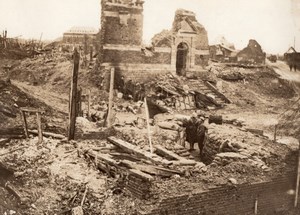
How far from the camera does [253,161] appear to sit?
10.1m

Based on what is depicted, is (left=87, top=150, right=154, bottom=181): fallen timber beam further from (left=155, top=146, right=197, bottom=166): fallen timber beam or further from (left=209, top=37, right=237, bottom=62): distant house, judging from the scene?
(left=209, top=37, right=237, bottom=62): distant house

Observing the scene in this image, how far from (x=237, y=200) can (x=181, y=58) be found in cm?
1484

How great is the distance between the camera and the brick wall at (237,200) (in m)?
7.90

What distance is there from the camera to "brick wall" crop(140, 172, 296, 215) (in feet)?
25.9

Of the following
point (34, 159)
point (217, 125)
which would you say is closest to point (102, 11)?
point (217, 125)

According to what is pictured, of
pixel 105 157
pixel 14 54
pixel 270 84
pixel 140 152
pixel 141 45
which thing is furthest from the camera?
pixel 14 54

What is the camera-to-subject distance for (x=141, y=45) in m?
20.3

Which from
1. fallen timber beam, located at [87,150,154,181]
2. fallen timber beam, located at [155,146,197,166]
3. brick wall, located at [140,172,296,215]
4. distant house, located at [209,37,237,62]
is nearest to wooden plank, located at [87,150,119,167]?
fallen timber beam, located at [87,150,154,181]

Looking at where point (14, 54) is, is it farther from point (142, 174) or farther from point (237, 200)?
point (237, 200)

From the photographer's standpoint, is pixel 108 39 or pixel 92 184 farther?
pixel 108 39

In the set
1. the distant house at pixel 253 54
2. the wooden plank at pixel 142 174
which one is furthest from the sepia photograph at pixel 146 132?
the distant house at pixel 253 54

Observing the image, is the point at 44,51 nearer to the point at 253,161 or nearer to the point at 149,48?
the point at 149,48

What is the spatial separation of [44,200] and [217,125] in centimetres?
815

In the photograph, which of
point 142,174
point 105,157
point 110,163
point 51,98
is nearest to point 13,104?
point 51,98
